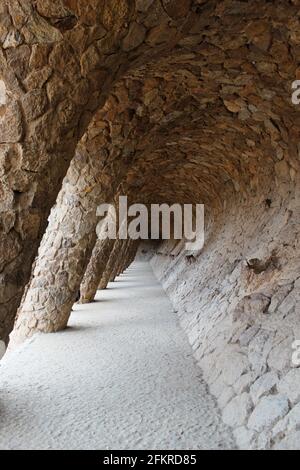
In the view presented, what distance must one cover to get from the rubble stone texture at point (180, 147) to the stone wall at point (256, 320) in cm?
2

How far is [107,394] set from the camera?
13.3 ft

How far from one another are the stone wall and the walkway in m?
0.20

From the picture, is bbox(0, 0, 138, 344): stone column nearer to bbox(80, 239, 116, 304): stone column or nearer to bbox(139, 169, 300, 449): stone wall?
bbox(139, 169, 300, 449): stone wall

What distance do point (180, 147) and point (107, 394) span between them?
5.24 meters

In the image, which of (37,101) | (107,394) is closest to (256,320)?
(107,394)

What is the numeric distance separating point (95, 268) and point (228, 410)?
681 centimetres

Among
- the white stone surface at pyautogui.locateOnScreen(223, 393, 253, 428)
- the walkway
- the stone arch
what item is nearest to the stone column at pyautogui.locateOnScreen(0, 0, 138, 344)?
the stone arch

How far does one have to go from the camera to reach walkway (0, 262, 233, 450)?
3150 mm

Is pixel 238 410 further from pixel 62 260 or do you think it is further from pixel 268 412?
pixel 62 260

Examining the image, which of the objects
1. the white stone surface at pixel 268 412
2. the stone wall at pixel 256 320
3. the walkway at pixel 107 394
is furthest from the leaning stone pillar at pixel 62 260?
the white stone surface at pixel 268 412

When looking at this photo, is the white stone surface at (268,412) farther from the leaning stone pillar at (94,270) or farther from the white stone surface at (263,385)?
the leaning stone pillar at (94,270)

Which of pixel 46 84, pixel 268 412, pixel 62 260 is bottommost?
pixel 62 260

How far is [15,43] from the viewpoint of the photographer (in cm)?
278
